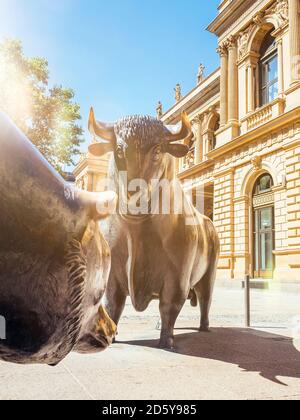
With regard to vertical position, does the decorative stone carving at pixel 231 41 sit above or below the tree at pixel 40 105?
above

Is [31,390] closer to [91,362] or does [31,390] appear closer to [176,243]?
[91,362]

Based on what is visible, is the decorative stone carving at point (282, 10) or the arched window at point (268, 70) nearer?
the decorative stone carving at point (282, 10)

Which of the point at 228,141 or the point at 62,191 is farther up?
the point at 228,141

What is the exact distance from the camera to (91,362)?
2.66 meters

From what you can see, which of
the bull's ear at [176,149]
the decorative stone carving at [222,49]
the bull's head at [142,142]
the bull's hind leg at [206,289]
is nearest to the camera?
the bull's head at [142,142]

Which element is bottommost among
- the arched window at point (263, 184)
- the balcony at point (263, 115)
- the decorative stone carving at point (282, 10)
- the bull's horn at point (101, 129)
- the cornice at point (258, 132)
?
the bull's horn at point (101, 129)

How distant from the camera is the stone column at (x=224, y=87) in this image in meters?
22.9

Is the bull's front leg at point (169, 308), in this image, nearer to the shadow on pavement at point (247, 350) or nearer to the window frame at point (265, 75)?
the shadow on pavement at point (247, 350)

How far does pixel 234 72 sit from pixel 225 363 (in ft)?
72.1

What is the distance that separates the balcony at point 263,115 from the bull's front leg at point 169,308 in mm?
16415

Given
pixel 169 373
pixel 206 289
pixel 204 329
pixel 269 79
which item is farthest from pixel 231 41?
pixel 169 373

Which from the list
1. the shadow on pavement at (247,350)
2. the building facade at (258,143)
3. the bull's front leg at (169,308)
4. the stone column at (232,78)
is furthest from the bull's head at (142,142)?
the stone column at (232,78)

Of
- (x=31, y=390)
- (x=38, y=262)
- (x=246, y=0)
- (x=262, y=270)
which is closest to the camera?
(x=38, y=262)

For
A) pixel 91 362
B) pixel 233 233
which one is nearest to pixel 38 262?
pixel 91 362
